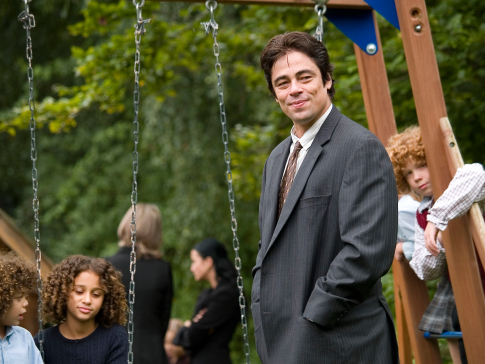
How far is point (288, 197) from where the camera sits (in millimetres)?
2502

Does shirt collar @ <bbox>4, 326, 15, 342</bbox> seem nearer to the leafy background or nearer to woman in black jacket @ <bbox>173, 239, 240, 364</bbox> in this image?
woman in black jacket @ <bbox>173, 239, 240, 364</bbox>

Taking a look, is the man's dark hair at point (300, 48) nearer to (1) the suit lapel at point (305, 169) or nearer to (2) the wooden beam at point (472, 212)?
(1) the suit lapel at point (305, 169)

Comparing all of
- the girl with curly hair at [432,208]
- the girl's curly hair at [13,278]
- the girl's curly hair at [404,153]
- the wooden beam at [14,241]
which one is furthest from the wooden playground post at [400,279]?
the wooden beam at [14,241]

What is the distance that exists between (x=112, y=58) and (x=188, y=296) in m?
5.35

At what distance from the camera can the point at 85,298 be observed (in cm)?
321

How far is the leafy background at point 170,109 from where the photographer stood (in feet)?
18.2

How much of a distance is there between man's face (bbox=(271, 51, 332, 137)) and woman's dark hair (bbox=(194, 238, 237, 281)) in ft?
8.88

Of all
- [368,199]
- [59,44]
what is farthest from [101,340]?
[59,44]

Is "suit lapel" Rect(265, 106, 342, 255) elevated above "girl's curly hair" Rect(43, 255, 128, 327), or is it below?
above

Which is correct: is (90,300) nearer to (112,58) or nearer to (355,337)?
(355,337)

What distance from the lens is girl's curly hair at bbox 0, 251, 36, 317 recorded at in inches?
113

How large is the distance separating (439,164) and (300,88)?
43.7 inches

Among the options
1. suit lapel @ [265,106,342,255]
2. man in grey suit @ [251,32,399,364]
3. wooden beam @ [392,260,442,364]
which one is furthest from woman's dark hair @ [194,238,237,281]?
suit lapel @ [265,106,342,255]

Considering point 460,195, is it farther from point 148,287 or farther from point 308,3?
point 148,287
